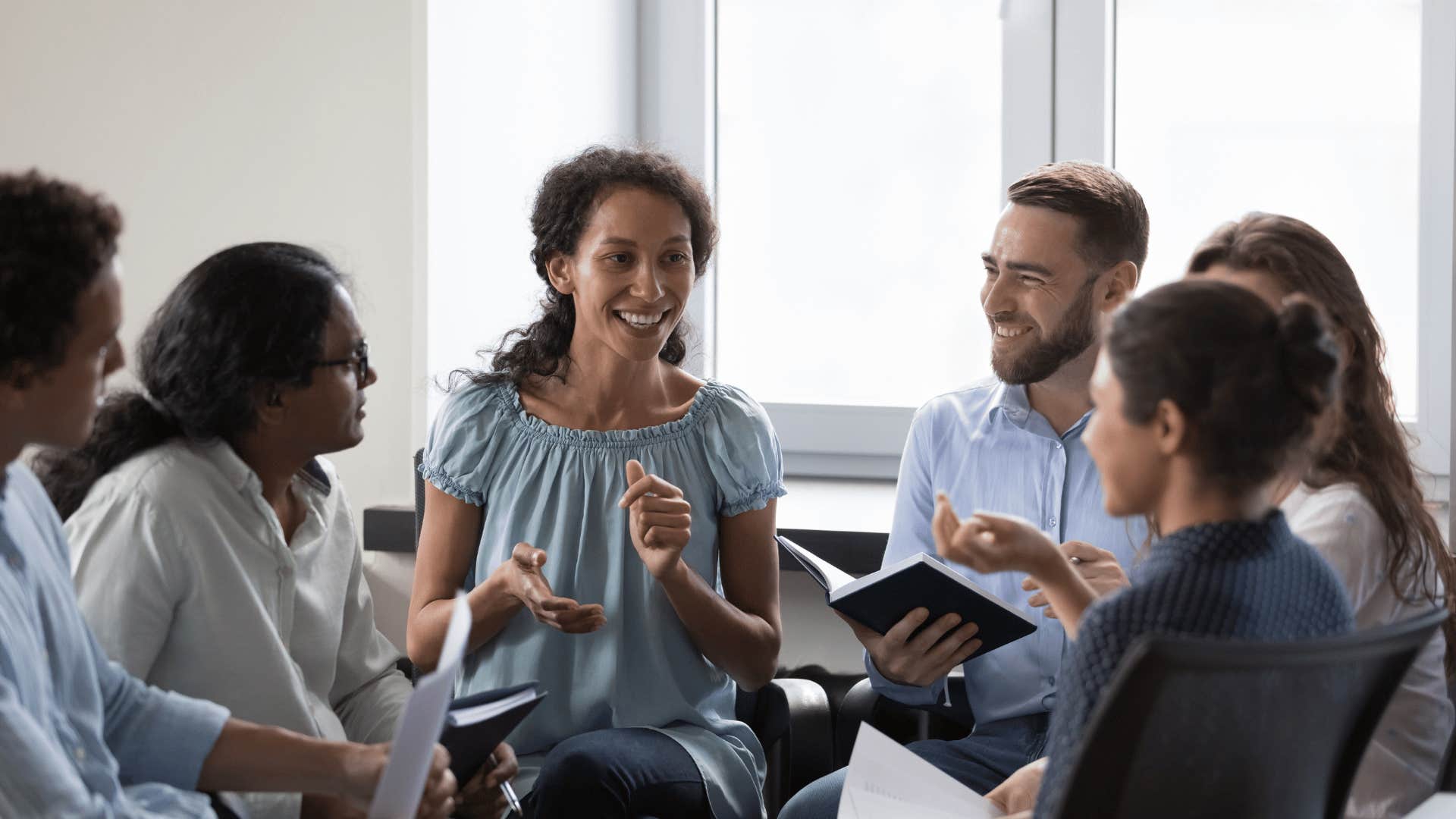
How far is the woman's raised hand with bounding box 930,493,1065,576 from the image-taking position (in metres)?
1.23

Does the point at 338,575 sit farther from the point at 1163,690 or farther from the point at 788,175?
the point at 788,175

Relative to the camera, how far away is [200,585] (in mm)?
1513

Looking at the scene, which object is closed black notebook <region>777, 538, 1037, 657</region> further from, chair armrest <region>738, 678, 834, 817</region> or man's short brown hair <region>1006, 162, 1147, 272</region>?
man's short brown hair <region>1006, 162, 1147, 272</region>

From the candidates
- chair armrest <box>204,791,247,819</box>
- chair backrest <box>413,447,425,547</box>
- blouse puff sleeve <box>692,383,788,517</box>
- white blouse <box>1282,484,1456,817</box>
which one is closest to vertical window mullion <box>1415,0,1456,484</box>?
white blouse <box>1282,484,1456,817</box>

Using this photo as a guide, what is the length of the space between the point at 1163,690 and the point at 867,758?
0.56 metres

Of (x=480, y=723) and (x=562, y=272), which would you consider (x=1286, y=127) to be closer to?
(x=562, y=272)

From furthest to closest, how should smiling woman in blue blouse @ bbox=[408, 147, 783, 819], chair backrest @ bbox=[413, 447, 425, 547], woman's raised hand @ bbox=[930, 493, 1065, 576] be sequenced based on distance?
chair backrest @ bbox=[413, 447, 425, 547]
smiling woman in blue blouse @ bbox=[408, 147, 783, 819]
woman's raised hand @ bbox=[930, 493, 1065, 576]

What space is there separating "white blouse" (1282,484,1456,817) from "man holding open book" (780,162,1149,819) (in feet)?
1.63

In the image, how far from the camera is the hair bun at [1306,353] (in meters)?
1.08

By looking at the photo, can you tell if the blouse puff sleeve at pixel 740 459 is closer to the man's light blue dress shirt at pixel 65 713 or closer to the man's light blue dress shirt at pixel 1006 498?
the man's light blue dress shirt at pixel 1006 498

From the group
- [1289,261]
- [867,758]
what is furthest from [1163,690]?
[1289,261]

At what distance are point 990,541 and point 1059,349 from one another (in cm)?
86

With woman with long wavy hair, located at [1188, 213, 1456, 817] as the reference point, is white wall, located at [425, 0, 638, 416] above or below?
above

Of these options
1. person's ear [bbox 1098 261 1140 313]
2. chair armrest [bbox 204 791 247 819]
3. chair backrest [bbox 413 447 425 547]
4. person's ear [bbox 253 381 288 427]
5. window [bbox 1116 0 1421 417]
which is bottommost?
chair armrest [bbox 204 791 247 819]
